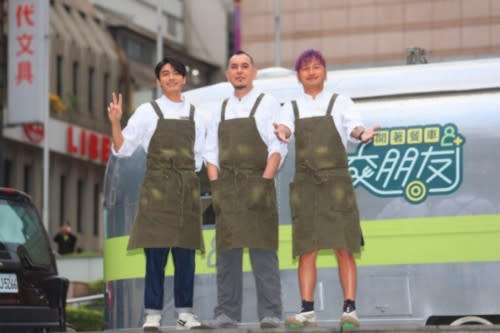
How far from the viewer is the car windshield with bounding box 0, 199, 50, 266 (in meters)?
13.5

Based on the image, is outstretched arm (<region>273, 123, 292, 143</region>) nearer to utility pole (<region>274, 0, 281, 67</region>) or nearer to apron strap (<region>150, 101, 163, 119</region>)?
apron strap (<region>150, 101, 163, 119</region>)

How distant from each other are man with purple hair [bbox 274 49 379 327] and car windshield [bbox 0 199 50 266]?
3734 mm

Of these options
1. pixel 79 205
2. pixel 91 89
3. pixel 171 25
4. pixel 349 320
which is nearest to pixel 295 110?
pixel 349 320

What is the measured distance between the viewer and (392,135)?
42.1ft

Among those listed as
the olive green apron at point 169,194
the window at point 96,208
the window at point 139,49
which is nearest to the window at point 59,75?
the window at point 96,208

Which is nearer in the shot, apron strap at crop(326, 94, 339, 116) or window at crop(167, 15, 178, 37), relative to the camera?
apron strap at crop(326, 94, 339, 116)

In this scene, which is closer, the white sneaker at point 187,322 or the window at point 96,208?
the white sneaker at point 187,322

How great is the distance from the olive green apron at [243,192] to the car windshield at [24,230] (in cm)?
321

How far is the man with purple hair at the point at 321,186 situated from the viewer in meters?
10.5

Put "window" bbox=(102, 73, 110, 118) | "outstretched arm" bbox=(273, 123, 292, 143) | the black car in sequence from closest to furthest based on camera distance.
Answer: "outstretched arm" bbox=(273, 123, 292, 143), the black car, "window" bbox=(102, 73, 110, 118)

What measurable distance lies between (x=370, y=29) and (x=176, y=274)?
83.9 feet

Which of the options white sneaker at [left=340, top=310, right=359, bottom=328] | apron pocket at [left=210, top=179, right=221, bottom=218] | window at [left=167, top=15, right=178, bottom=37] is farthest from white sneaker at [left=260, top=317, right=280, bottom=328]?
window at [left=167, top=15, right=178, bottom=37]

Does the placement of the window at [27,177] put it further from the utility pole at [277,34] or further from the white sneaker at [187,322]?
the white sneaker at [187,322]

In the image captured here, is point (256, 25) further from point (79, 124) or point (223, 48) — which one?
point (223, 48)
